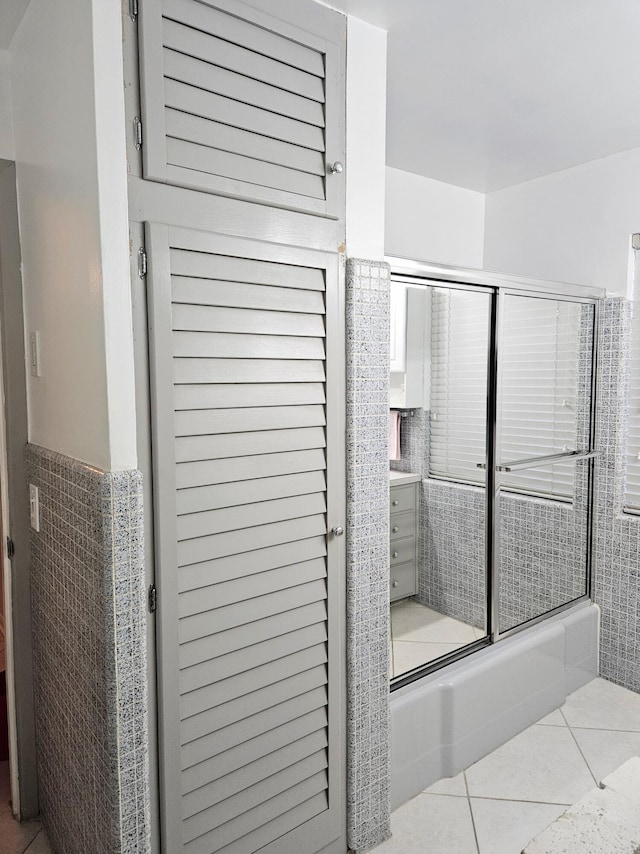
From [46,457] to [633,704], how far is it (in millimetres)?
2516

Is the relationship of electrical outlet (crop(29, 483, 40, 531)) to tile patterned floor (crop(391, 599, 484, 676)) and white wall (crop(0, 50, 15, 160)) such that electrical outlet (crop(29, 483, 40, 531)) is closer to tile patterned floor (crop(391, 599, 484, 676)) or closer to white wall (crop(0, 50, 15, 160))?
white wall (crop(0, 50, 15, 160))

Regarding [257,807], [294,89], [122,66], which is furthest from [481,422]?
[122,66]

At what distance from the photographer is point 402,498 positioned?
6.95ft

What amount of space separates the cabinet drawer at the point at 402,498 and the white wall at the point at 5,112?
1.58 m

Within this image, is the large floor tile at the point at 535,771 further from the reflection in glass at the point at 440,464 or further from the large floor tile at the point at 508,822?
the reflection in glass at the point at 440,464

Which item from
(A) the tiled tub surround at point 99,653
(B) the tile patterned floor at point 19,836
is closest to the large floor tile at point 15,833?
(B) the tile patterned floor at point 19,836

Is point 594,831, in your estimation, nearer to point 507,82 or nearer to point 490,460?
point 490,460

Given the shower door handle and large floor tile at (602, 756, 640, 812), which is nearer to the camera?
large floor tile at (602, 756, 640, 812)

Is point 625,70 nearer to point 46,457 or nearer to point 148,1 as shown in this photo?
point 148,1

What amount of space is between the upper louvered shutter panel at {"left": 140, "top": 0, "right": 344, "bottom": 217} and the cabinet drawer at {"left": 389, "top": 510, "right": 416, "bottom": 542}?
40.5 inches

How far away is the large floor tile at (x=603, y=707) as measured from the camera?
242cm

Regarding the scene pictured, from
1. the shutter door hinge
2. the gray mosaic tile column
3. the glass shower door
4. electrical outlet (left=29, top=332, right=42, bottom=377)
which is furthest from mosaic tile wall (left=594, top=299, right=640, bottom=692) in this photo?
electrical outlet (left=29, top=332, right=42, bottom=377)

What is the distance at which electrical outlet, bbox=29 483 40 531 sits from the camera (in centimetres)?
175

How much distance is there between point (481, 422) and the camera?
2303mm
